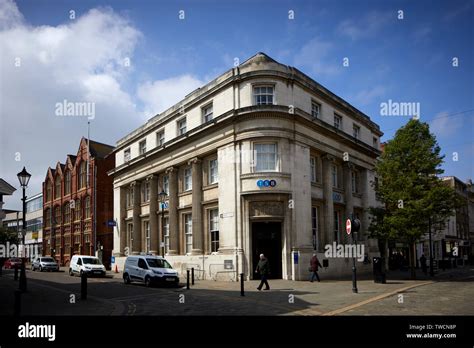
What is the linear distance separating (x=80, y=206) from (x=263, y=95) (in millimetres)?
35333

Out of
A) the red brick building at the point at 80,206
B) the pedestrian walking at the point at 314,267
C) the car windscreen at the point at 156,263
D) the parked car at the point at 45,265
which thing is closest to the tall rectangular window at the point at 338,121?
the pedestrian walking at the point at 314,267

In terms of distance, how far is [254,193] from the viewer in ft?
85.6

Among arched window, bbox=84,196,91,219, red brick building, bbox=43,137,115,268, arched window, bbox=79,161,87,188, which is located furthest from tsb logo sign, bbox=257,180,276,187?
arched window, bbox=79,161,87,188

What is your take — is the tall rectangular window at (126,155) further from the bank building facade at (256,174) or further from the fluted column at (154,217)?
the fluted column at (154,217)

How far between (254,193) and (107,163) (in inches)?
1251

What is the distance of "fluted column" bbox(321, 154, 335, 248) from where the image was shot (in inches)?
1184

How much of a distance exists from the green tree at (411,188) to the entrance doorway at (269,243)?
276 inches

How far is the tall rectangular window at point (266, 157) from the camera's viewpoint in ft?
87.7

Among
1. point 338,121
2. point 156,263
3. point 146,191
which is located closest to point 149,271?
point 156,263

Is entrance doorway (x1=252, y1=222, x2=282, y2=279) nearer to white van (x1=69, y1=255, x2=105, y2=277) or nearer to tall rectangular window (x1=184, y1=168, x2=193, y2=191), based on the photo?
tall rectangular window (x1=184, y1=168, x2=193, y2=191)

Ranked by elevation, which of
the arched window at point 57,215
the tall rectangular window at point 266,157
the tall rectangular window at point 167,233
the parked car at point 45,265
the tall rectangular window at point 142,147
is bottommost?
the parked car at point 45,265

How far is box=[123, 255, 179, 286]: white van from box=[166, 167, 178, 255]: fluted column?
7264 millimetres
